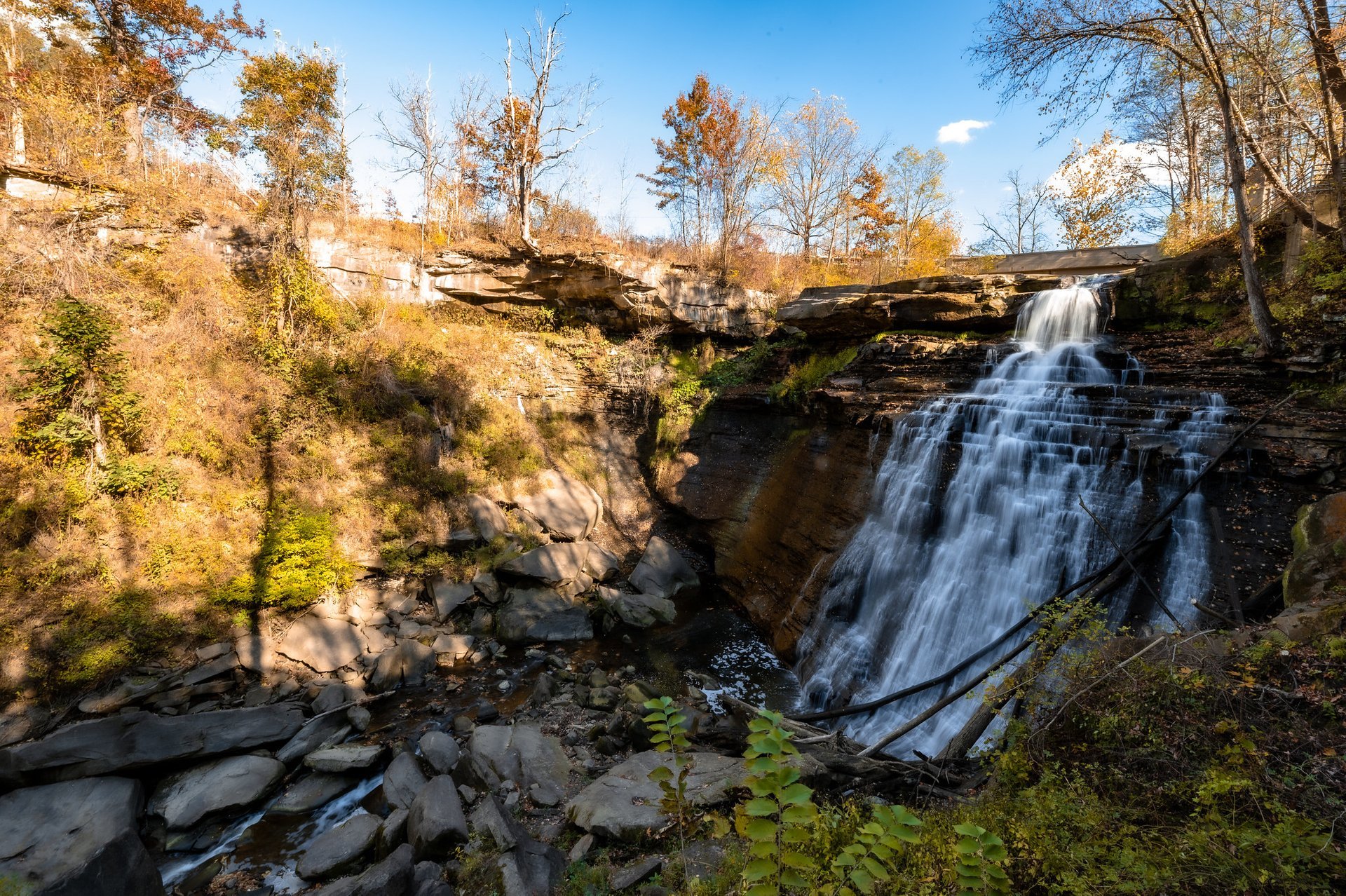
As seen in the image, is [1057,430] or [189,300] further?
[189,300]

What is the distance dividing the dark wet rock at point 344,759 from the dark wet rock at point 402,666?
163 centimetres

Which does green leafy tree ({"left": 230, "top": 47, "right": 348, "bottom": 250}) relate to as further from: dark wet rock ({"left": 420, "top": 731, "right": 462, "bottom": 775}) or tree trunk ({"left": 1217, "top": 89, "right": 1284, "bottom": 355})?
tree trunk ({"left": 1217, "top": 89, "right": 1284, "bottom": 355})

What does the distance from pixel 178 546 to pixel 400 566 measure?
3.34 meters

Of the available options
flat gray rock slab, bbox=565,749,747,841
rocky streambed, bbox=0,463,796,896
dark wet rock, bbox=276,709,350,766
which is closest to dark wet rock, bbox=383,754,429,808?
rocky streambed, bbox=0,463,796,896

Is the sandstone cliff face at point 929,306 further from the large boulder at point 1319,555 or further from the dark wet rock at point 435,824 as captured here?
the dark wet rock at point 435,824

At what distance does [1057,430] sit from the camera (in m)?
7.75

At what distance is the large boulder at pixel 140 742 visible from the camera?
526 centimetres

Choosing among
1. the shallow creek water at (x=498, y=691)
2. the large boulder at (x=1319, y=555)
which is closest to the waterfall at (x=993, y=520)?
the large boulder at (x=1319, y=555)

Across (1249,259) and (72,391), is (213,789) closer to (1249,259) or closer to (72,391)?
(72,391)

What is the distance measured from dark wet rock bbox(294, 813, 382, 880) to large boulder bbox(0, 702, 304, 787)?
2.02m

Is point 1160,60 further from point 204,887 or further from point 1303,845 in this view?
point 204,887

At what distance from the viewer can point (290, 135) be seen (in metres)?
12.7

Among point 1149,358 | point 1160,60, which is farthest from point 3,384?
point 1160,60

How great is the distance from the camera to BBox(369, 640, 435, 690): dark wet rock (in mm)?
7984
